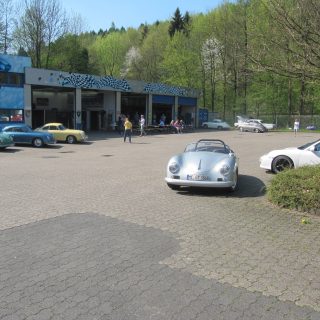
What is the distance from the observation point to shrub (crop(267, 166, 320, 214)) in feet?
25.6

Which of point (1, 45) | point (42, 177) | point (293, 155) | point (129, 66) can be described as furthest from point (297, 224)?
point (129, 66)

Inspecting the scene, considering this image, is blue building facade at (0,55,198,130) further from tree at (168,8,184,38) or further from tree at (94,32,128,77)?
tree at (94,32,128,77)

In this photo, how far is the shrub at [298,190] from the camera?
7812 mm

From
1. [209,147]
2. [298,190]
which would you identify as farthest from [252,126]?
[298,190]

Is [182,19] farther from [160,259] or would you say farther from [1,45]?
[160,259]

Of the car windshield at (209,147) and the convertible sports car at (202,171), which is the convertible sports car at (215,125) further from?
the convertible sports car at (202,171)

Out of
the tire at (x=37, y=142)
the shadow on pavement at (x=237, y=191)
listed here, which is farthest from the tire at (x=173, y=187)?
the tire at (x=37, y=142)

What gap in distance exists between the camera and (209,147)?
11430 millimetres

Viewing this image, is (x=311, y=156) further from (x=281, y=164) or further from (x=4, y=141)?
(x=4, y=141)

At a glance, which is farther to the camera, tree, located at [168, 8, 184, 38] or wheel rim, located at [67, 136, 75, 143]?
tree, located at [168, 8, 184, 38]

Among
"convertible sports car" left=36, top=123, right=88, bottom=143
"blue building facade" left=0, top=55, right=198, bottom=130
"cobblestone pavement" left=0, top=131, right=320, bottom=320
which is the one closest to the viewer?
"cobblestone pavement" left=0, top=131, right=320, bottom=320

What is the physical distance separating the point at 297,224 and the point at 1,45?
5217 cm

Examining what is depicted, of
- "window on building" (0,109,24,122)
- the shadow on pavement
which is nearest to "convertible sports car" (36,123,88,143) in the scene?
"window on building" (0,109,24,122)

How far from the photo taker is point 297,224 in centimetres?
717
